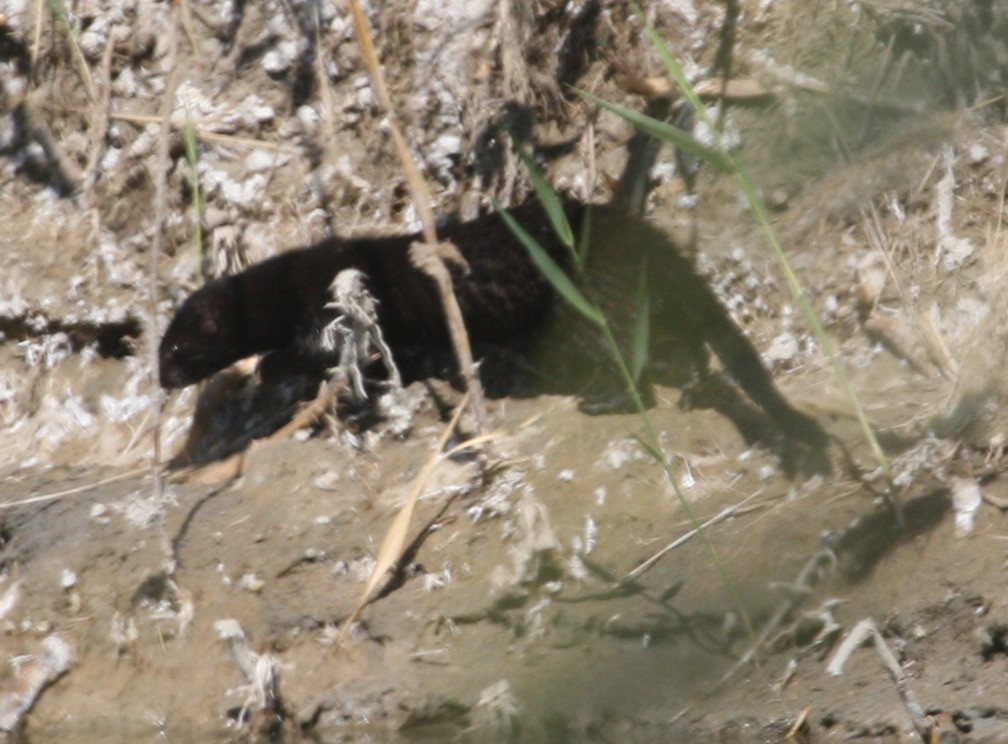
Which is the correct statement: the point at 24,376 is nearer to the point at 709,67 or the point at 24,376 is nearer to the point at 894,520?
the point at 709,67

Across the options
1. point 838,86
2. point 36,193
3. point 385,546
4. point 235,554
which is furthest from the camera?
point 36,193

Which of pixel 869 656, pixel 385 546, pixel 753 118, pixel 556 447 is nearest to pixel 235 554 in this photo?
pixel 385 546

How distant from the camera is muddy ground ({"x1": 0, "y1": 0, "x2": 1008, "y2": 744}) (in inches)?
118

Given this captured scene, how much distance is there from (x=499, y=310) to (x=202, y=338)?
1064 millimetres

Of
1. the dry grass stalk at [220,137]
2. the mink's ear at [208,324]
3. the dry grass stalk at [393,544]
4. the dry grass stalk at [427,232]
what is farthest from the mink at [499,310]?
the dry grass stalk at [393,544]

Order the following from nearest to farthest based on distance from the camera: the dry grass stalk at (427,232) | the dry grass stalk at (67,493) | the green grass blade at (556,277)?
the green grass blade at (556,277) → the dry grass stalk at (427,232) → the dry grass stalk at (67,493)

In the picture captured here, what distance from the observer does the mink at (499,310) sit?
3928 millimetres

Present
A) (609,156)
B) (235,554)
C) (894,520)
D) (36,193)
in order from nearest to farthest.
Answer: (894,520), (235,554), (609,156), (36,193)

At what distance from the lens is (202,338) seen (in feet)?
14.8

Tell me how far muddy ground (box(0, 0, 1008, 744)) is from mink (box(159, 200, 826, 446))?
0.16m

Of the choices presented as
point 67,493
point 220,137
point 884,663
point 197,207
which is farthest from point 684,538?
point 220,137

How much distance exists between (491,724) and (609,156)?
2.06 m

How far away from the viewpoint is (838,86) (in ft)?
13.6

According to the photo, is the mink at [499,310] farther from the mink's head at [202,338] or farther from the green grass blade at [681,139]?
the green grass blade at [681,139]
